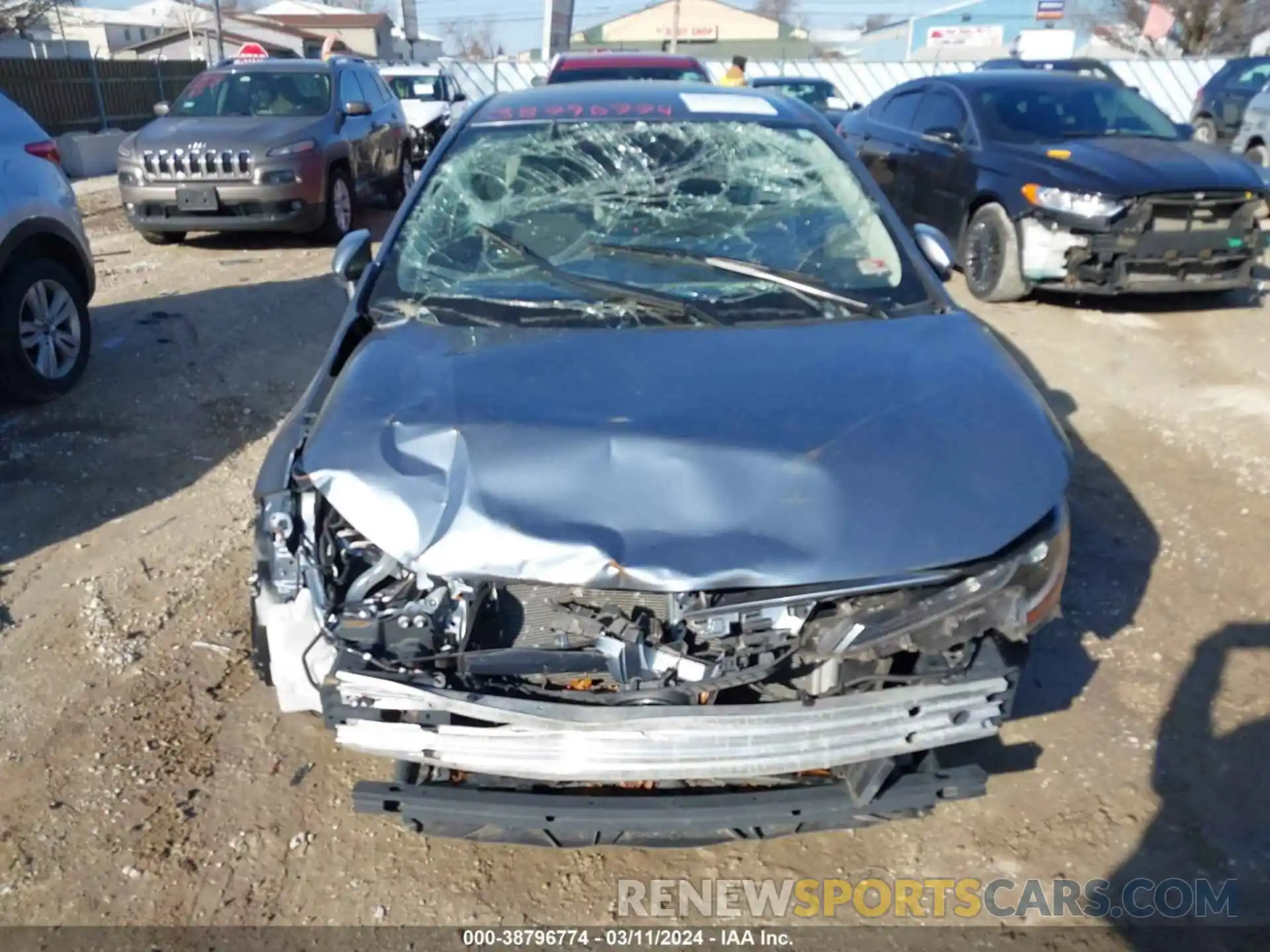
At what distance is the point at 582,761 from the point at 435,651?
0.41m

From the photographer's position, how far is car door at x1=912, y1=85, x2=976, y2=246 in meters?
8.03

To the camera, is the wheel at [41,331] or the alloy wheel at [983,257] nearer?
the wheel at [41,331]

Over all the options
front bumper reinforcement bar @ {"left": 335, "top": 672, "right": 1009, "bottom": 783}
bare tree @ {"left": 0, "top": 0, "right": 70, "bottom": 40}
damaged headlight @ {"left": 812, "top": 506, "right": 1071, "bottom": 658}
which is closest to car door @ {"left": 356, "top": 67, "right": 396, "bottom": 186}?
front bumper reinforcement bar @ {"left": 335, "top": 672, "right": 1009, "bottom": 783}

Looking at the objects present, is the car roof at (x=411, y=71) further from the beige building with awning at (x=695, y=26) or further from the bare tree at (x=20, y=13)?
the beige building with awning at (x=695, y=26)

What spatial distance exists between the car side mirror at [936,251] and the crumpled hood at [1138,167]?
12.9 ft

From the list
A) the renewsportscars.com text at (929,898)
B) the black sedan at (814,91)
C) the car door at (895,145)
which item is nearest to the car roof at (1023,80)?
the car door at (895,145)

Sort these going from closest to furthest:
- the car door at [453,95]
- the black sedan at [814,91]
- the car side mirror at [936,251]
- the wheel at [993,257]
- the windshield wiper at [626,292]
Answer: the windshield wiper at [626,292], the car side mirror at [936,251], the wheel at [993,257], the car door at [453,95], the black sedan at [814,91]

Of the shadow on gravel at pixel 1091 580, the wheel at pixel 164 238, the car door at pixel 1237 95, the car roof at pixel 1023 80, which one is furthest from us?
the car door at pixel 1237 95

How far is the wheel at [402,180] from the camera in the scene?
12094 millimetres

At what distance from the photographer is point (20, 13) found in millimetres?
28562

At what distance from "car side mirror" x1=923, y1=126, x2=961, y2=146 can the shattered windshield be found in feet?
16.7

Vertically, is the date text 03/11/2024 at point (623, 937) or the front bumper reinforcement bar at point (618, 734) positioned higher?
the front bumper reinforcement bar at point (618, 734)

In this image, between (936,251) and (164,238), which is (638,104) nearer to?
(936,251)

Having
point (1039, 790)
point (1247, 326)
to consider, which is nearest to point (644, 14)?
point (1247, 326)
